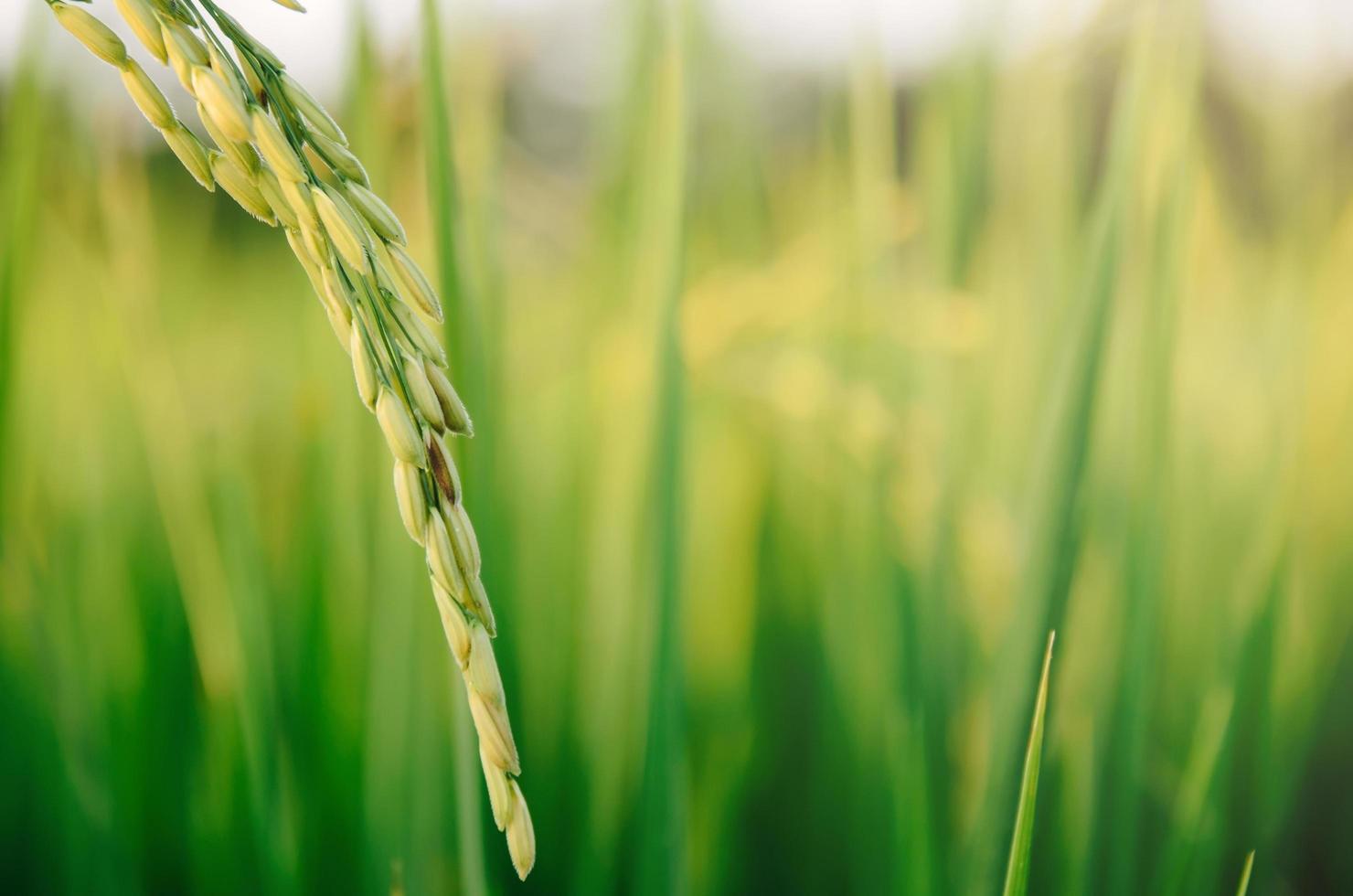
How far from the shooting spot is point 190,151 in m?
0.27

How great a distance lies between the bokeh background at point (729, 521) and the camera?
451mm

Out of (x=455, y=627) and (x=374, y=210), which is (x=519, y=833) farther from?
(x=374, y=210)

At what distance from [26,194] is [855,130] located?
475mm

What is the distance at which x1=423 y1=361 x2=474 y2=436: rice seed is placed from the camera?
249 millimetres

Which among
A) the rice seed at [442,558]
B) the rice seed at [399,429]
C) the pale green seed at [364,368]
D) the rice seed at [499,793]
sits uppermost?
the pale green seed at [364,368]

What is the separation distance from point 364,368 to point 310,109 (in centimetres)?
7

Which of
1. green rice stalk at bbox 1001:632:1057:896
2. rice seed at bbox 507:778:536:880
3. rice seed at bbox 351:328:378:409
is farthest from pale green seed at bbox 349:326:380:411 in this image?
green rice stalk at bbox 1001:632:1057:896

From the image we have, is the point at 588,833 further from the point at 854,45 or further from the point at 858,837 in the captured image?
the point at 854,45

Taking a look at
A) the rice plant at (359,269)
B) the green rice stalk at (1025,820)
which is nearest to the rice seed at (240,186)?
the rice plant at (359,269)

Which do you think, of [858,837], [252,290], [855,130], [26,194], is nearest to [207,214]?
[252,290]

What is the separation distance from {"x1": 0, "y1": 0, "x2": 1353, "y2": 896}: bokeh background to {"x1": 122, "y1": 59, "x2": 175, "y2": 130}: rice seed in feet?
0.46

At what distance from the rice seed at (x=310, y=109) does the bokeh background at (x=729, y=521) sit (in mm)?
128

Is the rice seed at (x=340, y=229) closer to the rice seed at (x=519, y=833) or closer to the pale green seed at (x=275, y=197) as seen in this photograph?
the pale green seed at (x=275, y=197)

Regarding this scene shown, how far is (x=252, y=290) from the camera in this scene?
5.06 ft
